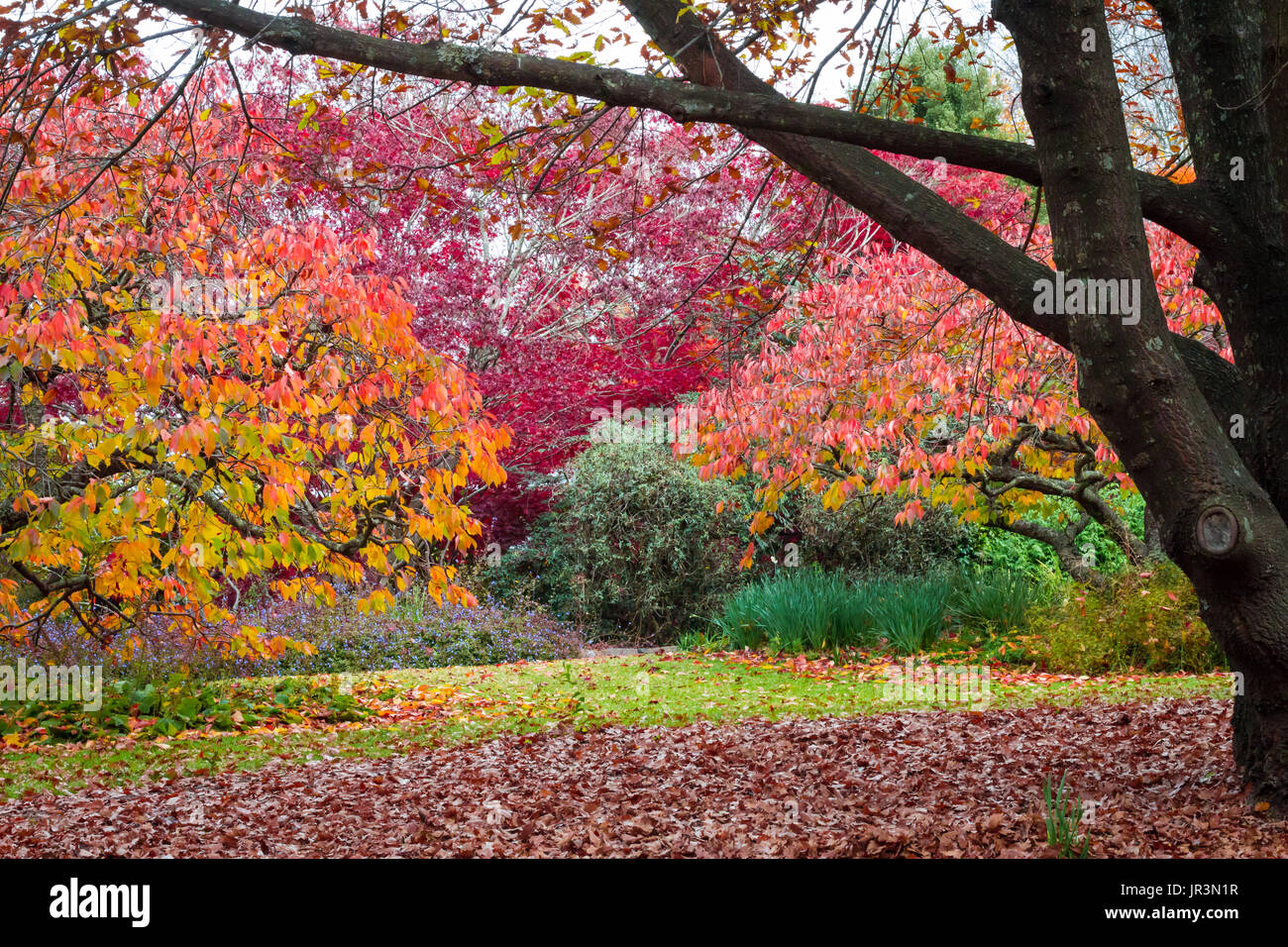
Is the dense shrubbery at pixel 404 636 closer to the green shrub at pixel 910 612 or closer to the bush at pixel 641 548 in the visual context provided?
the bush at pixel 641 548

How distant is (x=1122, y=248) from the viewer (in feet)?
10.7

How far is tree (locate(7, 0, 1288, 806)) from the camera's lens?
323cm

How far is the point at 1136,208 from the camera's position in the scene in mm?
3283

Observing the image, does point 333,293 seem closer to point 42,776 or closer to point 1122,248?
point 42,776

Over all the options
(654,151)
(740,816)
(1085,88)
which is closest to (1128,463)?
(1085,88)

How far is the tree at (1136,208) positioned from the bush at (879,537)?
340 inches

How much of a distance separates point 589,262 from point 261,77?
481 centimetres
